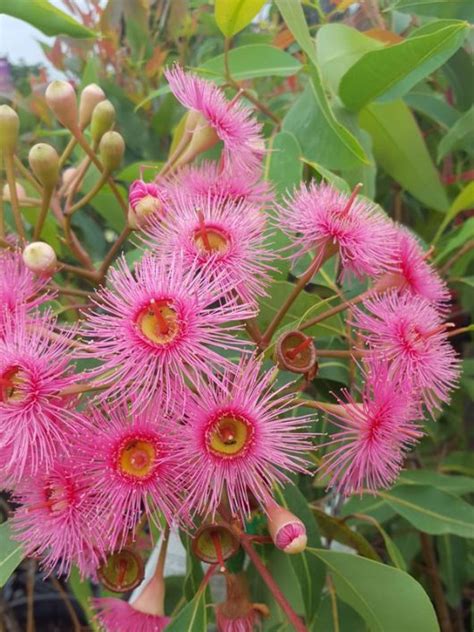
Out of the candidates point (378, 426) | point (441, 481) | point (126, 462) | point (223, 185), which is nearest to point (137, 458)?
point (126, 462)

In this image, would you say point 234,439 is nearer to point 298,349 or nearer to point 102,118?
point 298,349

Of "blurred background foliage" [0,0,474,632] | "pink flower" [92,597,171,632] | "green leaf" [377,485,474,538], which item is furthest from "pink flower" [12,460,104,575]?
"green leaf" [377,485,474,538]

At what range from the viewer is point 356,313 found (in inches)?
26.6

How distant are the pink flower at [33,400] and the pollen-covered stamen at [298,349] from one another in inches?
7.4

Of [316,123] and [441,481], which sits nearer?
[316,123]

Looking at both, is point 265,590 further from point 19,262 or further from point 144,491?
point 19,262

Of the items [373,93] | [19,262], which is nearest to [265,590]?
[19,262]

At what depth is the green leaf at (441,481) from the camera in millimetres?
978

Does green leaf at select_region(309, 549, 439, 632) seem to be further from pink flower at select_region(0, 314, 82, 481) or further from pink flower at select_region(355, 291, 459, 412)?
pink flower at select_region(0, 314, 82, 481)

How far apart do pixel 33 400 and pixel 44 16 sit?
551 millimetres

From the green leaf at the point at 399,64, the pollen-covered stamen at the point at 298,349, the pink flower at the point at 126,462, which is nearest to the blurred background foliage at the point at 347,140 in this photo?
the green leaf at the point at 399,64

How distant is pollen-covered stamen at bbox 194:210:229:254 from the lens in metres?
0.63

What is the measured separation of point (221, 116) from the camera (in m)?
0.78

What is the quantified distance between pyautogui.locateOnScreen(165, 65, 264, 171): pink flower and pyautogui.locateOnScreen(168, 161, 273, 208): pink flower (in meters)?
0.02
